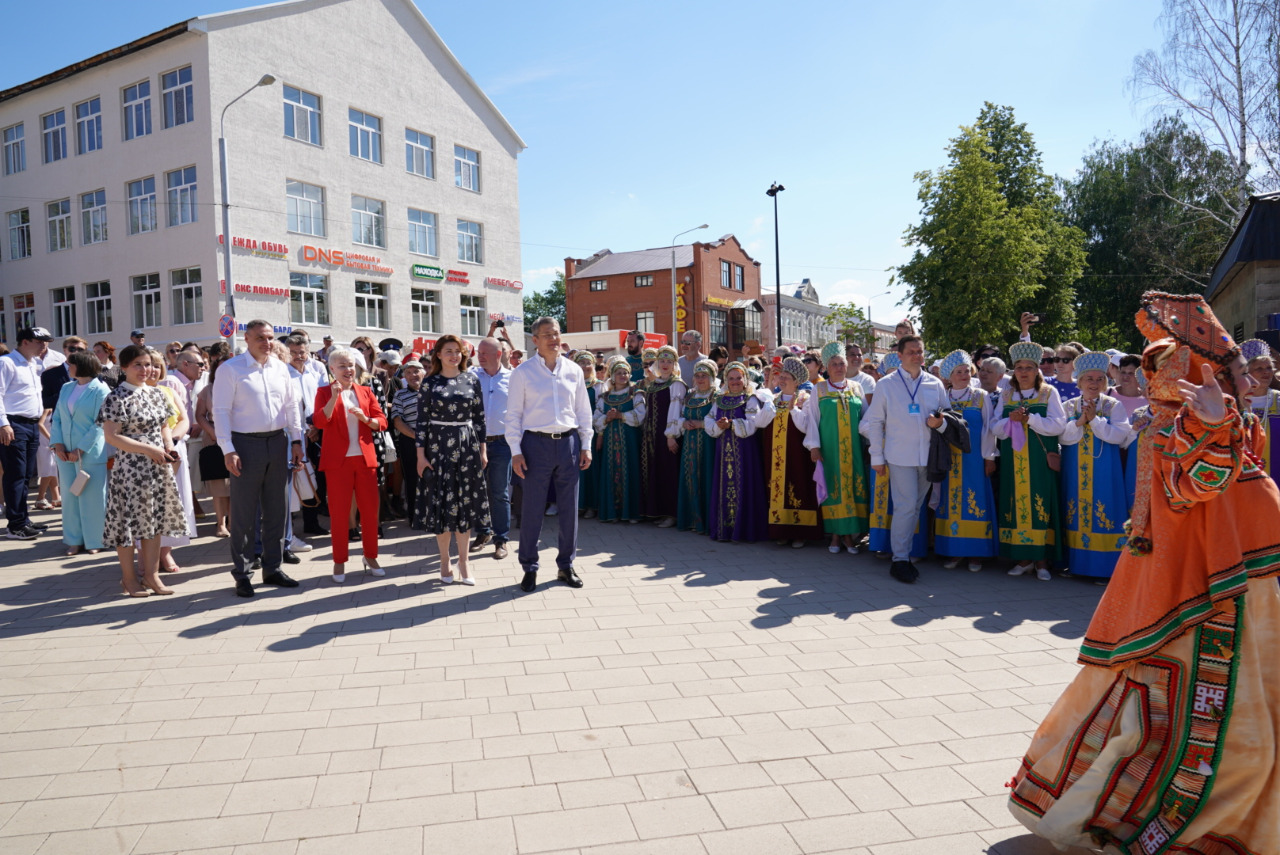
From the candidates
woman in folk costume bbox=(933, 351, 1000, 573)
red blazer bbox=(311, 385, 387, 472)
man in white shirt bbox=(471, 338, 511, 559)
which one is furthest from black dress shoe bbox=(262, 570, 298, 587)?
woman in folk costume bbox=(933, 351, 1000, 573)

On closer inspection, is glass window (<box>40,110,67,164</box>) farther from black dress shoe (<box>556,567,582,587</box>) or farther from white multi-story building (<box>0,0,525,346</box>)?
black dress shoe (<box>556,567,582,587</box>)

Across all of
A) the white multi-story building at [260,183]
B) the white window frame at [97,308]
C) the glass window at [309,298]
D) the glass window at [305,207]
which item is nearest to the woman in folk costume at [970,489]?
the white multi-story building at [260,183]

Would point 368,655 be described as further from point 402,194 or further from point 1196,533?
point 402,194

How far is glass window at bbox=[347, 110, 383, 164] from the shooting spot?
92.3ft

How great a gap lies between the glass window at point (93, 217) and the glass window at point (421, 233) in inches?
395

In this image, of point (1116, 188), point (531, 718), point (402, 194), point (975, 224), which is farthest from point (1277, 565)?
point (1116, 188)

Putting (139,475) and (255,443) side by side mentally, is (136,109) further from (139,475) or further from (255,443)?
(255,443)

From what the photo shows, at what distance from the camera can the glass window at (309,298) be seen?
25.9 m

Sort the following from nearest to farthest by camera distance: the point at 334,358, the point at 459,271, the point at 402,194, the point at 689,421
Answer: the point at 334,358, the point at 689,421, the point at 402,194, the point at 459,271

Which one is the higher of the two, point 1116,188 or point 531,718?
point 1116,188

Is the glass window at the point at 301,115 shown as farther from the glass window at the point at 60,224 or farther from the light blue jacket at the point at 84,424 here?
the light blue jacket at the point at 84,424

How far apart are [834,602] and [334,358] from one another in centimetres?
460

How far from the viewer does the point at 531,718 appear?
13.0ft

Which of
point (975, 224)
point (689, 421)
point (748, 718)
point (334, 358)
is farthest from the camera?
point (975, 224)
